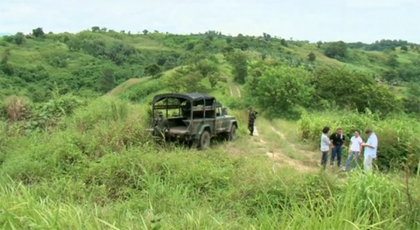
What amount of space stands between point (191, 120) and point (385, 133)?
6.98 meters

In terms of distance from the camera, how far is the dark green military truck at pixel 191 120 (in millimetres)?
11664

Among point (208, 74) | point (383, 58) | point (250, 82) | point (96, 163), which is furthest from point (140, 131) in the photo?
point (383, 58)

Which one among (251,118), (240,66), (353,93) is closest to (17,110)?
(251,118)

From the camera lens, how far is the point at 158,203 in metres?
6.36

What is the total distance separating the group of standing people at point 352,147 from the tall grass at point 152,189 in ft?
9.38

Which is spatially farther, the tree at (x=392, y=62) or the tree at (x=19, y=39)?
the tree at (x=392, y=62)

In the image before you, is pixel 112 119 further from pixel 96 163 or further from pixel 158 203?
pixel 158 203

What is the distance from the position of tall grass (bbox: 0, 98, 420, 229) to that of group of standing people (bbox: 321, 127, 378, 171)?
286cm

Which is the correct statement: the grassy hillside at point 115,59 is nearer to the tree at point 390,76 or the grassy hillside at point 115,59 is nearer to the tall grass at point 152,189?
the tree at point 390,76

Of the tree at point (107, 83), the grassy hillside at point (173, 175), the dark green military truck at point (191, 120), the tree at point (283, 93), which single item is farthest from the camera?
the tree at point (107, 83)

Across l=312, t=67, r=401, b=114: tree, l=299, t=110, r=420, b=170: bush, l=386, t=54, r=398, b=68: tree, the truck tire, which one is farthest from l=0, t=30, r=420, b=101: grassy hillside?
the truck tire

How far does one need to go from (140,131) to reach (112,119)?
143 cm

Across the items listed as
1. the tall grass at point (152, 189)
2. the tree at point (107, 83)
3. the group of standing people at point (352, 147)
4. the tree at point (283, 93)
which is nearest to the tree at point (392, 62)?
the tree at point (283, 93)

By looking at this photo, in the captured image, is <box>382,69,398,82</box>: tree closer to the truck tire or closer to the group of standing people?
the group of standing people
